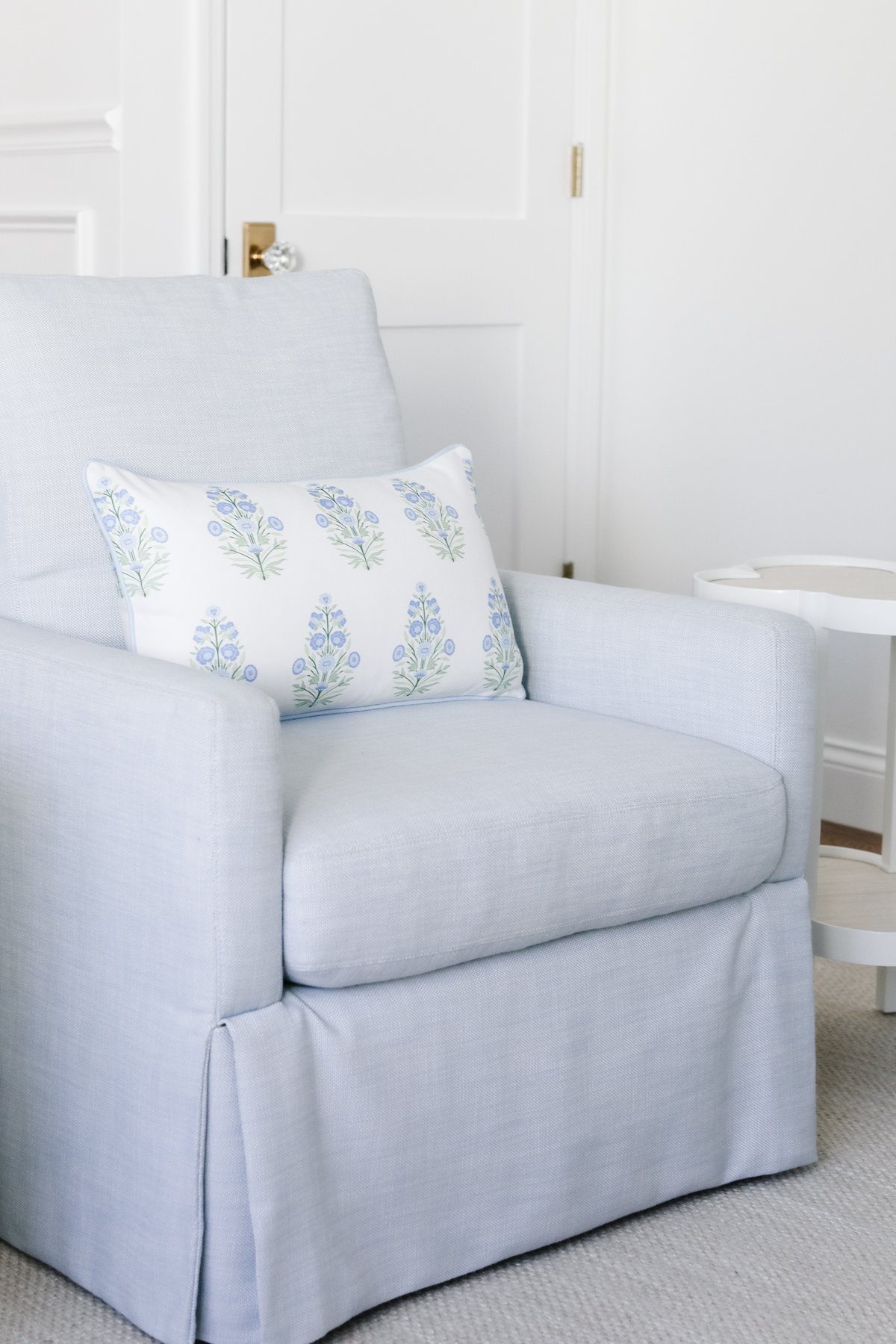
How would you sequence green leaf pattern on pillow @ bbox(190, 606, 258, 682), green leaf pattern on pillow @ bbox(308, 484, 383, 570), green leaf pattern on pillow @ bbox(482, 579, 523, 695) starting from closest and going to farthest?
green leaf pattern on pillow @ bbox(190, 606, 258, 682) < green leaf pattern on pillow @ bbox(308, 484, 383, 570) < green leaf pattern on pillow @ bbox(482, 579, 523, 695)

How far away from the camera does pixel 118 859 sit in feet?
4.50

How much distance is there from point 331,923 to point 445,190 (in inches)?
75.7

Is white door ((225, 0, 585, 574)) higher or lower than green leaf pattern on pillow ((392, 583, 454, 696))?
higher

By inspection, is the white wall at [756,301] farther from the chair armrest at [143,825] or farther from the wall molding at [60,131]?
the chair armrest at [143,825]

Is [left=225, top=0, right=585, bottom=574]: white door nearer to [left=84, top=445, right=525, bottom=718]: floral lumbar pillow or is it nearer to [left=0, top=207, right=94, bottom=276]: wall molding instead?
[left=0, top=207, right=94, bottom=276]: wall molding

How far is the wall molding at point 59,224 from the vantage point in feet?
8.65

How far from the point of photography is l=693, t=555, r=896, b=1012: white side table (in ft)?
6.10

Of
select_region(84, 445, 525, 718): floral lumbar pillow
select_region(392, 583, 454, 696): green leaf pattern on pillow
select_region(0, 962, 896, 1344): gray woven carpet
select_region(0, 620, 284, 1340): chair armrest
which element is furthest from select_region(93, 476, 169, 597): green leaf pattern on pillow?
select_region(0, 962, 896, 1344): gray woven carpet

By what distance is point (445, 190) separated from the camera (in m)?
2.93

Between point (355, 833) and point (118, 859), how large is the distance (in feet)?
0.66

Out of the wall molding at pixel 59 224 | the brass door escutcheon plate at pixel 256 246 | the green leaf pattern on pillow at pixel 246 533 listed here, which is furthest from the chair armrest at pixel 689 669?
the wall molding at pixel 59 224

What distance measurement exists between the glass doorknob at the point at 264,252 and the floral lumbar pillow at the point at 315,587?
0.93 metres

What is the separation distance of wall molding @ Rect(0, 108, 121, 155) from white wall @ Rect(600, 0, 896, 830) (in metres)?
1.07

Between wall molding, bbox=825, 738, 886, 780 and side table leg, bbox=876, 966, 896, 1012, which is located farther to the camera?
wall molding, bbox=825, 738, 886, 780
